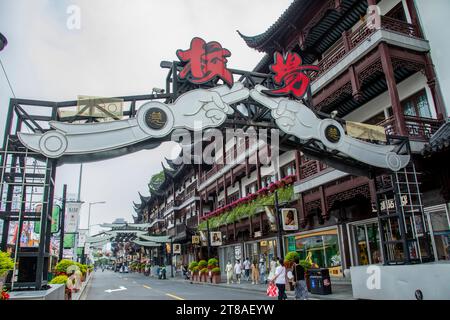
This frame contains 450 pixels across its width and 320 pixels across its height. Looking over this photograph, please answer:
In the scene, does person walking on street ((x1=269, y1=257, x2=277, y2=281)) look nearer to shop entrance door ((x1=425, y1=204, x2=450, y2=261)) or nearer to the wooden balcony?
shop entrance door ((x1=425, y1=204, x2=450, y2=261))

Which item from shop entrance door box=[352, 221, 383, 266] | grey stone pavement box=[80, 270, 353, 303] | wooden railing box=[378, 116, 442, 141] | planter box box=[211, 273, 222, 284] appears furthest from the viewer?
planter box box=[211, 273, 222, 284]

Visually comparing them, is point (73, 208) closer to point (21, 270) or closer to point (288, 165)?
point (288, 165)

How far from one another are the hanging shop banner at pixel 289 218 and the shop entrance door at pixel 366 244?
3.03m

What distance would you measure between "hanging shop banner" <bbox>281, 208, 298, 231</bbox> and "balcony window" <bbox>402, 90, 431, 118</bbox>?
7527 millimetres

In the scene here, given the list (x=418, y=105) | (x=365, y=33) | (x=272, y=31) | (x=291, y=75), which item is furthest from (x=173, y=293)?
(x=365, y=33)

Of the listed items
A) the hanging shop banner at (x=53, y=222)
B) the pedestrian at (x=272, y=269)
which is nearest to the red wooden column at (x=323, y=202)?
the pedestrian at (x=272, y=269)

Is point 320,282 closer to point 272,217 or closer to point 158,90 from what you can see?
point 272,217

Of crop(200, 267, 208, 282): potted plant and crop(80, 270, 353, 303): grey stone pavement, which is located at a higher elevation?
crop(200, 267, 208, 282): potted plant

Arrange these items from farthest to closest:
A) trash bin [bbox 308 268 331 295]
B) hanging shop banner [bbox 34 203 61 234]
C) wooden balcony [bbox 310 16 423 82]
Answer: wooden balcony [bbox 310 16 423 82] < trash bin [bbox 308 268 331 295] < hanging shop banner [bbox 34 203 61 234]

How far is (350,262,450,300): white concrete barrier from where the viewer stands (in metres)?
9.19

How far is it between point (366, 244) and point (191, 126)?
495 inches

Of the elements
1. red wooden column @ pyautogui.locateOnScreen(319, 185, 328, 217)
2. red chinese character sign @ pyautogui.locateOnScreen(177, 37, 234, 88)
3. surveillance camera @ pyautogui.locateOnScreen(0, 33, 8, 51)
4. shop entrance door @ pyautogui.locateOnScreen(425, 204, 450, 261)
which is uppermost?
red chinese character sign @ pyautogui.locateOnScreen(177, 37, 234, 88)

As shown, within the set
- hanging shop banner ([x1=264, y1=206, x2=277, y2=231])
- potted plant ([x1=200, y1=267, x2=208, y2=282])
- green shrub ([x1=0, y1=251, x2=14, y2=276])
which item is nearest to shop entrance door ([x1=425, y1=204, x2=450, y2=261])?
hanging shop banner ([x1=264, y1=206, x2=277, y2=231])

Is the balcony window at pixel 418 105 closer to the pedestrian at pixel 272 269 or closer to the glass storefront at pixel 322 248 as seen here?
the glass storefront at pixel 322 248
